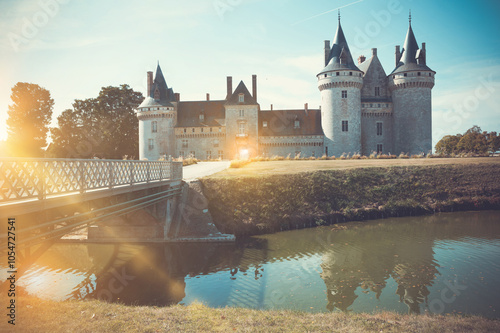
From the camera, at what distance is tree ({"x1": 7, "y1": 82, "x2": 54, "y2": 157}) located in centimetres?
3294

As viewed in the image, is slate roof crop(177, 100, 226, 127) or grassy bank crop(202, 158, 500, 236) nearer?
grassy bank crop(202, 158, 500, 236)

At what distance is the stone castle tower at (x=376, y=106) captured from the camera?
129 ft

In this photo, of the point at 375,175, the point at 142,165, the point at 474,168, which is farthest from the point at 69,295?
the point at 474,168

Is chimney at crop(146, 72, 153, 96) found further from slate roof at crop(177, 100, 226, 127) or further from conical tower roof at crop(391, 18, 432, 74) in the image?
conical tower roof at crop(391, 18, 432, 74)

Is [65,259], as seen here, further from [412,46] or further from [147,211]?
[412,46]

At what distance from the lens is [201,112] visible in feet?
149

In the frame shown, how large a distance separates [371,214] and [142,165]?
47.9ft

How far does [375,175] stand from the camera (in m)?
23.5

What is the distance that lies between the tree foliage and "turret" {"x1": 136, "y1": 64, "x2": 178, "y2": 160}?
4.46 metres

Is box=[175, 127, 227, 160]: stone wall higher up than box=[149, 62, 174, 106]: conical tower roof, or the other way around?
box=[149, 62, 174, 106]: conical tower roof

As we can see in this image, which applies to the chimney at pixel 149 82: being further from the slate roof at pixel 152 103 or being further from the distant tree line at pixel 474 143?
the distant tree line at pixel 474 143

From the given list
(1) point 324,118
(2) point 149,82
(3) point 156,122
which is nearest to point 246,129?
(1) point 324,118

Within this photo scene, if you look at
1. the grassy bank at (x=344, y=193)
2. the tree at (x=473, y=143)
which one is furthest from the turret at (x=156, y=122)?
the tree at (x=473, y=143)

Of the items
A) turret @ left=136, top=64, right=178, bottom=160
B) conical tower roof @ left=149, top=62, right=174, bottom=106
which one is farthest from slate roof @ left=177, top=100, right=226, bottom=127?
conical tower roof @ left=149, top=62, right=174, bottom=106
